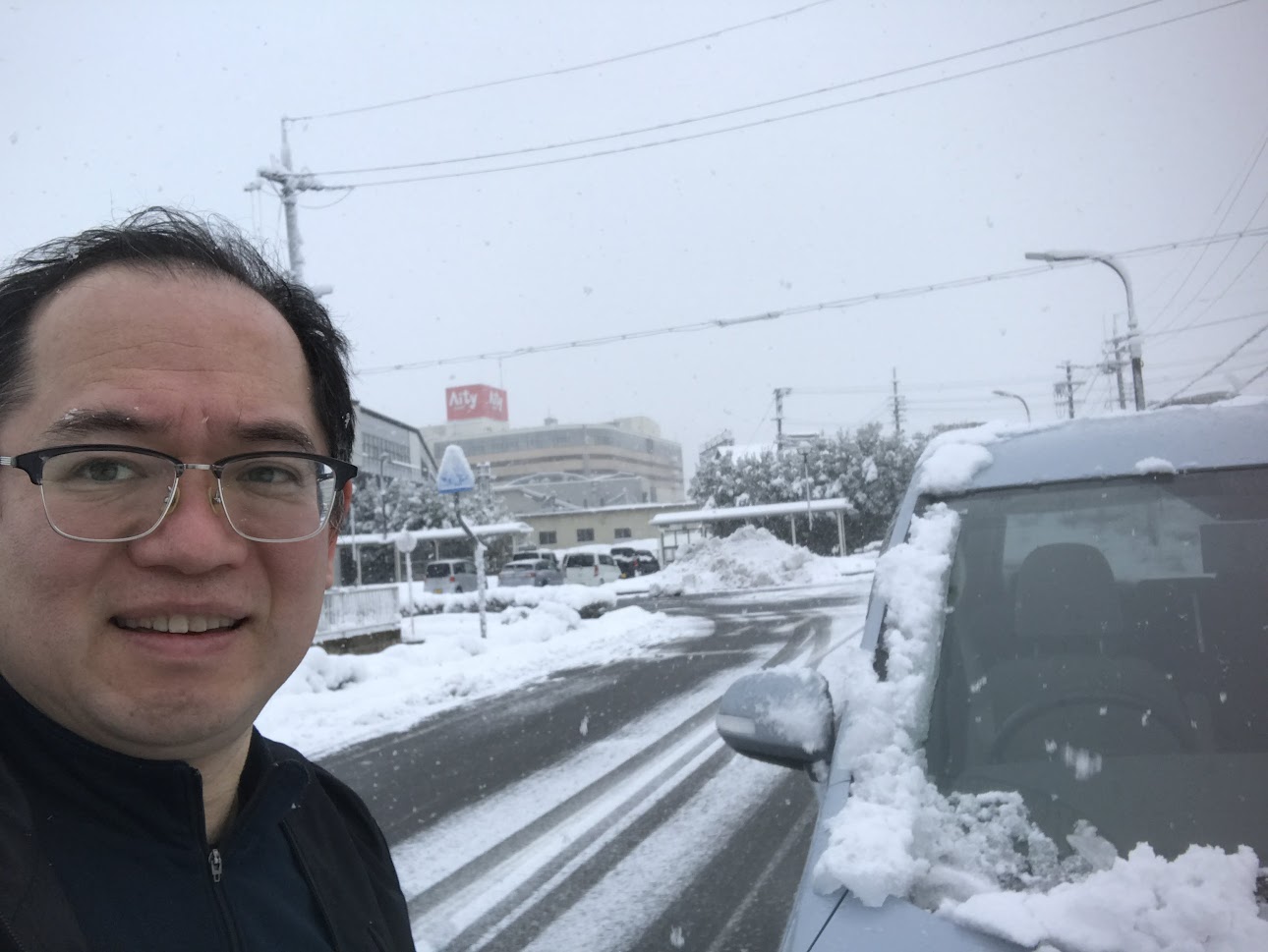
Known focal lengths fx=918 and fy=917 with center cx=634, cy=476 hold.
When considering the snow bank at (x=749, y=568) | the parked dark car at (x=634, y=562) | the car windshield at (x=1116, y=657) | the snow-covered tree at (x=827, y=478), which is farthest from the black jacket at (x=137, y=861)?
the snow-covered tree at (x=827, y=478)

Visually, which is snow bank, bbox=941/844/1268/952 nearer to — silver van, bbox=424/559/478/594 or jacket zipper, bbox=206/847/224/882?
jacket zipper, bbox=206/847/224/882

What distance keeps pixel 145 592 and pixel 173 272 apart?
507mm

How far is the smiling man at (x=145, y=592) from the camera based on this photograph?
47.6 inches

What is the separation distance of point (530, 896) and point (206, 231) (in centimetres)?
375

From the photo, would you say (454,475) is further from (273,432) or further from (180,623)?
(180,623)

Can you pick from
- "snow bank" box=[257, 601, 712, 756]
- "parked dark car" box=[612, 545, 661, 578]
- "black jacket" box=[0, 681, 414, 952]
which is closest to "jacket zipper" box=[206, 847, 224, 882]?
"black jacket" box=[0, 681, 414, 952]

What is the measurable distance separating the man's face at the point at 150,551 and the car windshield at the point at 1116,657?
1506 mm

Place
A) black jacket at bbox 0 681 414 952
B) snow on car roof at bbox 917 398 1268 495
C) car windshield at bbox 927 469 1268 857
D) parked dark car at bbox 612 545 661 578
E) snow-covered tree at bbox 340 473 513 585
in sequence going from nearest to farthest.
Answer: black jacket at bbox 0 681 414 952 < car windshield at bbox 927 469 1268 857 < snow on car roof at bbox 917 398 1268 495 < parked dark car at bbox 612 545 661 578 < snow-covered tree at bbox 340 473 513 585

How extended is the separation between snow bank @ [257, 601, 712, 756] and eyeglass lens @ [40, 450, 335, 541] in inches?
200

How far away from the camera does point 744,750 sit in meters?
2.34

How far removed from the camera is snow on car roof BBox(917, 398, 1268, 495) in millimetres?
2371

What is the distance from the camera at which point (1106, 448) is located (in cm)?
248

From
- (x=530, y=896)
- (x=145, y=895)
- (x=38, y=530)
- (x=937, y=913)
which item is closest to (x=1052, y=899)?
(x=937, y=913)

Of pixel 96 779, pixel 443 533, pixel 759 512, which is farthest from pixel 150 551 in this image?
pixel 443 533
